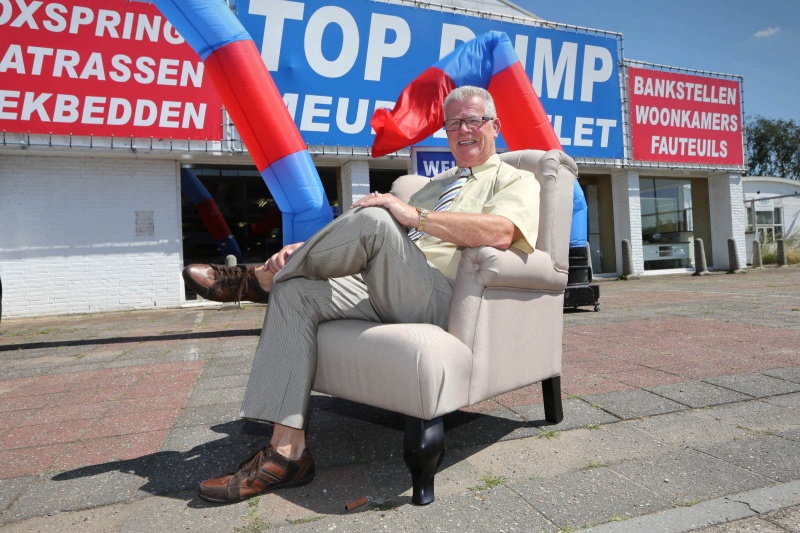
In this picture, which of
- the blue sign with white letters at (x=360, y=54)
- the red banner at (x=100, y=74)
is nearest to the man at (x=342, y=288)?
the blue sign with white letters at (x=360, y=54)

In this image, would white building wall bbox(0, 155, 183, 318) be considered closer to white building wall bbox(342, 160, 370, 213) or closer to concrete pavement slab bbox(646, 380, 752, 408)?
white building wall bbox(342, 160, 370, 213)

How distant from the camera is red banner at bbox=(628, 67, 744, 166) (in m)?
12.3

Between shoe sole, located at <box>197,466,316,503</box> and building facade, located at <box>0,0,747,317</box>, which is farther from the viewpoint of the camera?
building facade, located at <box>0,0,747,317</box>

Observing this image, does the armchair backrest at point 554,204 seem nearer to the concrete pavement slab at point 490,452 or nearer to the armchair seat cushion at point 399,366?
the armchair seat cushion at point 399,366

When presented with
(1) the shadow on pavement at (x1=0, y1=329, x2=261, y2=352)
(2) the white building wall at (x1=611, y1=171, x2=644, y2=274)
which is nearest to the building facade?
(2) the white building wall at (x1=611, y1=171, x2=644, y2=274)

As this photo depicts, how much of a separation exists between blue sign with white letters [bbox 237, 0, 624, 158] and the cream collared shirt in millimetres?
7092

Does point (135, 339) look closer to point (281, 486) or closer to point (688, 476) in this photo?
point (281, 486)

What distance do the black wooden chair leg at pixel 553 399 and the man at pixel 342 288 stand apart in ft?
2.24

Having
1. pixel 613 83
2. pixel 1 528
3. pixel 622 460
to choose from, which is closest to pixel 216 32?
pixel 1 528

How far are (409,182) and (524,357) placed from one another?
1156 mm

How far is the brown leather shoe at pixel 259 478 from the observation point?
164cm

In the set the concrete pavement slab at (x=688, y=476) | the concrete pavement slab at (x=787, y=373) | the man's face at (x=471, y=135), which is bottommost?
the concrete pavement slab at (x=688, y=476)

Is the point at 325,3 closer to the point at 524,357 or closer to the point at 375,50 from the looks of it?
the point at 375,50

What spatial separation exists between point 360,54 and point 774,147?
131 ft
